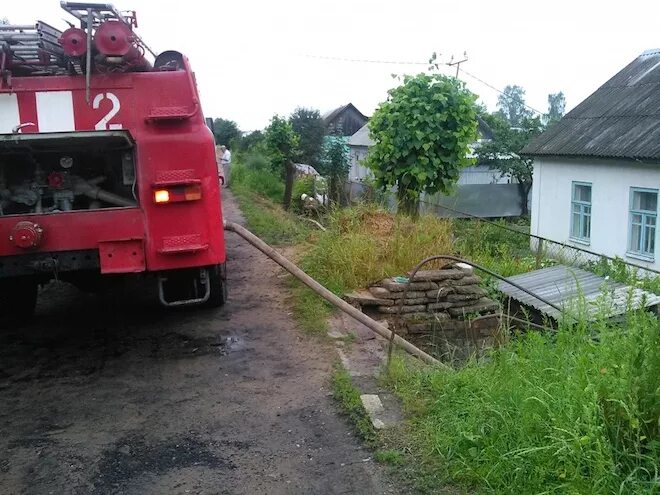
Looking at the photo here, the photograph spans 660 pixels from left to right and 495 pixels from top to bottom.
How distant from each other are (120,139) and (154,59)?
3.18 ft

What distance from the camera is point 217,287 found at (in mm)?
6191

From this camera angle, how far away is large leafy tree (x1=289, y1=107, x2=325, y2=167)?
91.9 feet

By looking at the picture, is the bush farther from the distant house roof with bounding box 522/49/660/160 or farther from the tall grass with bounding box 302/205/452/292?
the tall grass with bounding box 302/205/452/292

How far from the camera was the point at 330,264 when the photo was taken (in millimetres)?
7328

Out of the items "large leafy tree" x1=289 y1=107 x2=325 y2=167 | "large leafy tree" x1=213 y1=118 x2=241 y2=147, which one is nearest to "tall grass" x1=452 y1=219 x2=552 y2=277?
"large leafy tree" x1=289 y1=107 x2=325 y2=167

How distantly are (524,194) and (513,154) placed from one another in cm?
169

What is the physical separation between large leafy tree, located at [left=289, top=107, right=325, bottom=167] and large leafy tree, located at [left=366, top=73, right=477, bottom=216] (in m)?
17.8

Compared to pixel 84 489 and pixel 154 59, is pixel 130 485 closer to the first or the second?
pixel 84 489

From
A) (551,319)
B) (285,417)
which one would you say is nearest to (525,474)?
(285,417)

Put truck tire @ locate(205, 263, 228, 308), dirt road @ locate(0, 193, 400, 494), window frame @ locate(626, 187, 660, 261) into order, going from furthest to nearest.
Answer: window frame @ locate(626, 187, 660, 261) < truck tire @ locate(205, 263, 228, 308) < dirt road @ locate(0, 193, 400, 494)

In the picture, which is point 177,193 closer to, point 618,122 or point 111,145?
point 111,145

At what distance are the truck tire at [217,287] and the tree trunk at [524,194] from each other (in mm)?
22262

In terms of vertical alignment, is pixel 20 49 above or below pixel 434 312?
above

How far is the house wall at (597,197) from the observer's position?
1484 centimetres
